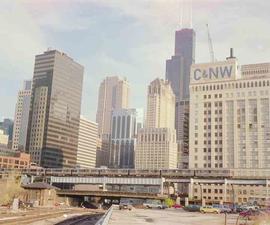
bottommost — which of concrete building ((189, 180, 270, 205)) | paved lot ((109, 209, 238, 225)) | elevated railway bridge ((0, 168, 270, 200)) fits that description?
paved lot ((109, 209, 238, 225))

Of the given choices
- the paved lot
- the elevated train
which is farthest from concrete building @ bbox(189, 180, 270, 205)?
the paved lot

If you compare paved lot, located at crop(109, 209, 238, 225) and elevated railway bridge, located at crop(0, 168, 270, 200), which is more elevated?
elevated railway bridge, located at crop(0, 168, 270, 200)

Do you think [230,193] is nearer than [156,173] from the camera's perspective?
No

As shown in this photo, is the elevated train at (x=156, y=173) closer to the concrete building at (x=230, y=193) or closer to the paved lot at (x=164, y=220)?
the concrete building at (x=230, y=193)

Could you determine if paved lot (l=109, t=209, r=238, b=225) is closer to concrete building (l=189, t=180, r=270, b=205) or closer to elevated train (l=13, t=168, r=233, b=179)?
elevated train (l=13, t=168, r=233, b=179)

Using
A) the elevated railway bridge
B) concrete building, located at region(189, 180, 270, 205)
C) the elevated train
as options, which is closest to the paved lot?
the elevated railway bridge

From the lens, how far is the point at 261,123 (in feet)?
645

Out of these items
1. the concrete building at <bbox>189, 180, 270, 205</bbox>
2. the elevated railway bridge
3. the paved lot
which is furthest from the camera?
the concrete building at <bbox>189, 180, 270, 205</bbox>

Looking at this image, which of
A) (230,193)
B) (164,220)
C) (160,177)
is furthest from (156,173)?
(164,220)

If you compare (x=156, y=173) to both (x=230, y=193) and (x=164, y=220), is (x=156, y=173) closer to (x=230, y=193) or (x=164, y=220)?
(x=230, y=193)

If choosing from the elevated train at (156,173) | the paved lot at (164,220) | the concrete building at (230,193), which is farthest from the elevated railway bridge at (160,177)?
the paved lot at (164,220)

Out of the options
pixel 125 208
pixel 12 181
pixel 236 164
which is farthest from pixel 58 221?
pixel 236 164

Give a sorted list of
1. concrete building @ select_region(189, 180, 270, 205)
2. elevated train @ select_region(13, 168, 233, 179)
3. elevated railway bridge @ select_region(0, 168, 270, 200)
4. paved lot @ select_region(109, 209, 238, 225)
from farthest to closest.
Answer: concrete building @ select_region(189, 180, 270, 205), elevated train @ select_region(13, 168, 233, 179), elevated railway bridge @ select_region(0, 168, 270, 200), paved lot @ select_region(109, 209, 238, 225)

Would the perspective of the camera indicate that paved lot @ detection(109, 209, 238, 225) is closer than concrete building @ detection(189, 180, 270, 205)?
Yes
